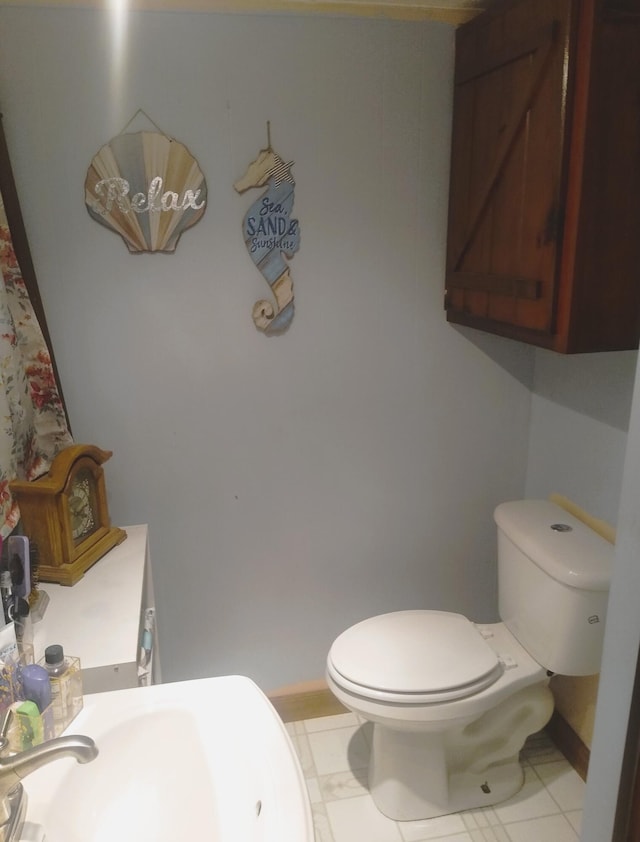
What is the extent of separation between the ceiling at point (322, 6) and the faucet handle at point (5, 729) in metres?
1.48

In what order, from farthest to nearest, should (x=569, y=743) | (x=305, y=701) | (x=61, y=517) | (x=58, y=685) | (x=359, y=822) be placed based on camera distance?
1. (x=305, y=701)
2. (x=569, y=743)
3. (x=359, y=822)
4. (x=61, y=517)
5. (x=58, y=685)

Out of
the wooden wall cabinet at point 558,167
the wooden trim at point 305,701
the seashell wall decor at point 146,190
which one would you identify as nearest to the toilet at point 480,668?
the wooden trim at point 305,701

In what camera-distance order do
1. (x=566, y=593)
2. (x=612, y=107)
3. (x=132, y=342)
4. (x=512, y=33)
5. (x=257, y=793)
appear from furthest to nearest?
(x=132, y=342) < (x=566, y=593) < (x=512, y=33) < (x=612, y=107) < (x=257, y=793)

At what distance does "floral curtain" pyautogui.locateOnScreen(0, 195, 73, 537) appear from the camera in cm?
137

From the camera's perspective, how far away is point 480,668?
1639 millimetres

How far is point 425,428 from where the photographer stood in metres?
1.98

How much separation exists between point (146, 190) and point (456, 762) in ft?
5.72

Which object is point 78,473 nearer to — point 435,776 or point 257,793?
point 257,793

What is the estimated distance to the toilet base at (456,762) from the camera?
1726 millimetres

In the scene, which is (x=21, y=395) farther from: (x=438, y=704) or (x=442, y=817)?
(x=442, y=817)

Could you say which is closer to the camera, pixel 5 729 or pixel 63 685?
pixel 5 729

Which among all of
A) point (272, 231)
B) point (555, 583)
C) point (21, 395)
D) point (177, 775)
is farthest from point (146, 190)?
point (555, 583)

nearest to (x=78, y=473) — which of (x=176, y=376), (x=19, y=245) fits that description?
(x=176, y=376)

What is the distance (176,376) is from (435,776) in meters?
1.27
